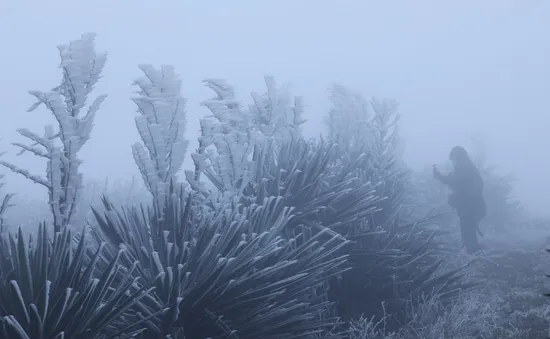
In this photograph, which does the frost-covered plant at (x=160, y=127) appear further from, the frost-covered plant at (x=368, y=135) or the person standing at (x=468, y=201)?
the person standing at (x=468, y=201)

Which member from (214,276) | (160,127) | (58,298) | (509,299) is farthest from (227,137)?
(509,299)

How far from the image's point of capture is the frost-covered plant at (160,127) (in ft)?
14.8

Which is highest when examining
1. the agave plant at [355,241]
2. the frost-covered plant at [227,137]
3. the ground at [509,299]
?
the frost-covered plant at [227,137]

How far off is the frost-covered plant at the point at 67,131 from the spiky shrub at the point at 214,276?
41 cm

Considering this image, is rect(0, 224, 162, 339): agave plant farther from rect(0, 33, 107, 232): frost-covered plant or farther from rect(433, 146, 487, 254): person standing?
rect(433, 146, 487, 254): person standing

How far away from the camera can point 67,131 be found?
13.8 feet

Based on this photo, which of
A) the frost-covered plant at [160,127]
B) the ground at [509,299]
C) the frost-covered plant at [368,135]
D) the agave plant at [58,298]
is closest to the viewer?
the agave plant at [58,298]

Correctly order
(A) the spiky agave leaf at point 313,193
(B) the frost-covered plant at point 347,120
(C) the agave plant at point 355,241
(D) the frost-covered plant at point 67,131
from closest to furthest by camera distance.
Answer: (D) the frost-covered plant at point 67,131
(C) the agave plant at point 355,241
(A) the spiky agave leaf at point 313,193
(B) the frost-covered plant at point 347,120

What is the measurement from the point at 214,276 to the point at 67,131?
1874 millimetres

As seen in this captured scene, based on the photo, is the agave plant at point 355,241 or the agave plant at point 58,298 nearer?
the agave plant at point 58,298

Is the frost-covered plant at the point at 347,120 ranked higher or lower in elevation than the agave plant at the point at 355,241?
higher

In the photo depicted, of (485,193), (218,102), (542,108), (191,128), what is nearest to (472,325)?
(218,102)

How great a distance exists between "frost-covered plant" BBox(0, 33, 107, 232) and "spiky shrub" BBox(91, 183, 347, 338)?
1.34 ft

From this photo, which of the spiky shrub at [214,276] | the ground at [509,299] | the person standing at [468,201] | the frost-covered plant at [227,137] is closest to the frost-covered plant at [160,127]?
the frost-covered plant at [227,137]
